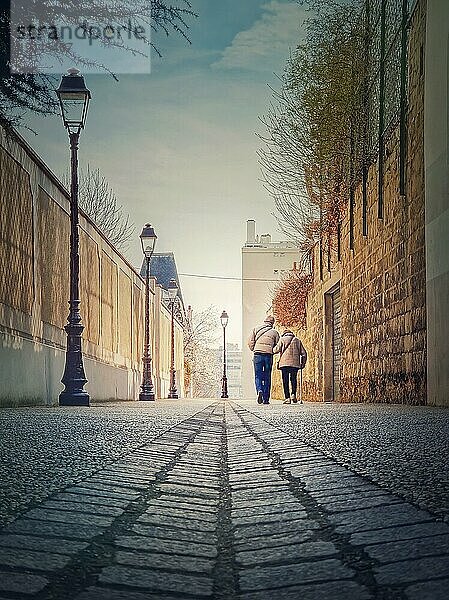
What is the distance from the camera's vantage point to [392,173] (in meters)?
11.2

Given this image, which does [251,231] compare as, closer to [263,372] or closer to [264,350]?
[263,372]

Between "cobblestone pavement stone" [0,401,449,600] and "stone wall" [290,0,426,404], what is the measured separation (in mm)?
7049

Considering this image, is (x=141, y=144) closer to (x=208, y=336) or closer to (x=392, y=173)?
(x=392, y=173)

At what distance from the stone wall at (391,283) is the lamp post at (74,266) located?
366 cm

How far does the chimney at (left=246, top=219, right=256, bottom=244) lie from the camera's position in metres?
53.8

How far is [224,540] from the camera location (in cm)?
185

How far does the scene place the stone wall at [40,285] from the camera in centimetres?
858

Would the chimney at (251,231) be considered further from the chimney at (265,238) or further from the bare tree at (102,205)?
the bare tree at (102,205)

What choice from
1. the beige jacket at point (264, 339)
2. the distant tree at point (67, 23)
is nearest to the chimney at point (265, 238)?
the beige jacket at point (264, 339)

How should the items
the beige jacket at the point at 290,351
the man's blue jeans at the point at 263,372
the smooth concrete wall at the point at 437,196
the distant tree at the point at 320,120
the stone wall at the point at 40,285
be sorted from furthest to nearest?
the beige jacket at the point at 290,351 → the man's blue jeans at the point at 263,372 → the distant tree at the point at 320,120 → the stone wall at the point at 40,285 → the smooth concrete wall at the point at 437,196

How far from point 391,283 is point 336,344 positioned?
24.0ft

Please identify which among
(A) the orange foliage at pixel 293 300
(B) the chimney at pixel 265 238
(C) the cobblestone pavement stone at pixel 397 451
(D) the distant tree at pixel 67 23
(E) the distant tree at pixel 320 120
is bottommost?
(C) the cobblestone pavement stone at pixel 397 451

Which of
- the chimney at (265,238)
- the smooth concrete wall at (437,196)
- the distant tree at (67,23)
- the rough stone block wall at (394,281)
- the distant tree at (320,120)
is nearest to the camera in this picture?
the distant tree at (67,23)

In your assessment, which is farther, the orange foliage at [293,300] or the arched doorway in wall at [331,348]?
the orange foliage at [293,300]
